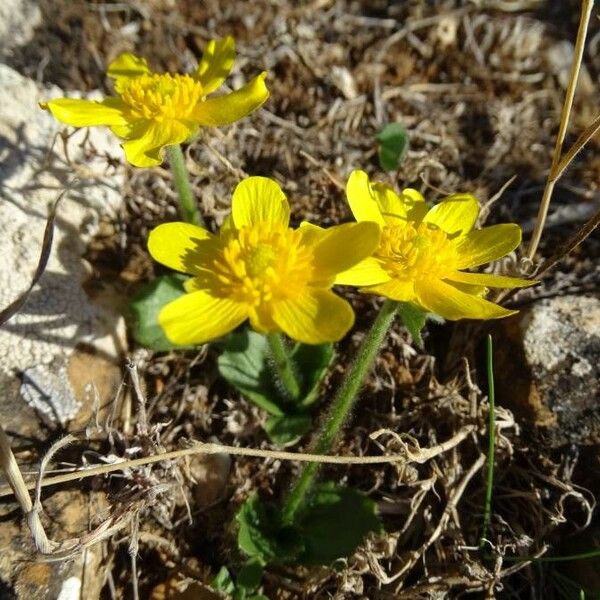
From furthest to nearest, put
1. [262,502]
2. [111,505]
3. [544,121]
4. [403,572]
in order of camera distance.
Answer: [544,121], [262,502], [403,572], [111,505]

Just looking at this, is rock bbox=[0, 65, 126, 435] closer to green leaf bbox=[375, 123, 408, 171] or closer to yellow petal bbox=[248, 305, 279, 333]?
yellow petal bbox=[248, 305, 279, 333]

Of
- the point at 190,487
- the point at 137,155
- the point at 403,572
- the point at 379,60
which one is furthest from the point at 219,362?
the point at 379,60

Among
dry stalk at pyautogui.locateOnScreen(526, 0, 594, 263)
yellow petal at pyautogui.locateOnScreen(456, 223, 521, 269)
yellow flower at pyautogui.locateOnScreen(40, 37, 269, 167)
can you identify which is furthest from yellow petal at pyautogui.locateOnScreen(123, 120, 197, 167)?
dry stalk at pyautogui.locateOnScreen(526, 0, 594, 263)

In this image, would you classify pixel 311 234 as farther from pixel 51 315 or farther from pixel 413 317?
pixel 51 315

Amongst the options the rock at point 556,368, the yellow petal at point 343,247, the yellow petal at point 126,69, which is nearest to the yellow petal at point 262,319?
the yellow petal at point 343,247

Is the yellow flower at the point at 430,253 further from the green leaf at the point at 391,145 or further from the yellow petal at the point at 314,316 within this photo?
the green leaf at the point at 391,145

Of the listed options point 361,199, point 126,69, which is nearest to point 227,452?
point 361,199

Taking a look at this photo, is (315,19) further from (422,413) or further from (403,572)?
(403,572)
